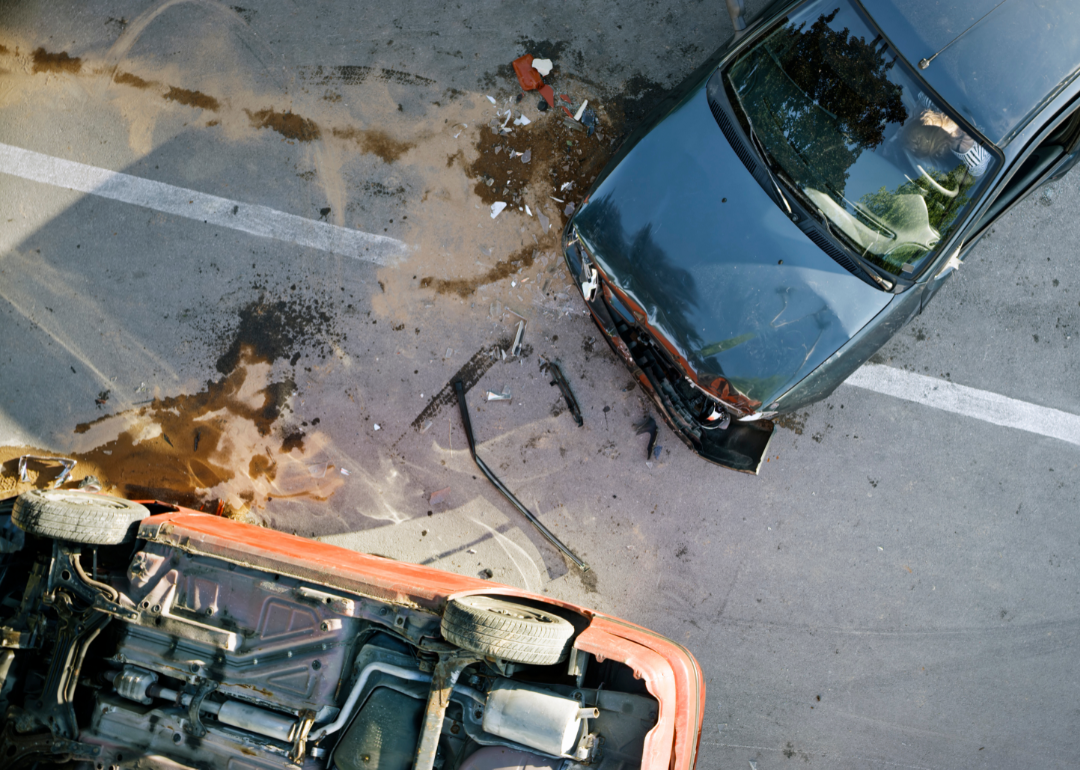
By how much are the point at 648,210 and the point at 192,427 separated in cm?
338

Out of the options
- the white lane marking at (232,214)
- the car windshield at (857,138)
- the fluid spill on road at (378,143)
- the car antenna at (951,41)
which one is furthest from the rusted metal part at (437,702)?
the car antenna at (951,41)

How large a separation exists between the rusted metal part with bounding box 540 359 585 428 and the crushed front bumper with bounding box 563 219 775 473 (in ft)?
1.76

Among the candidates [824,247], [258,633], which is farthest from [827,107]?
[258,633]

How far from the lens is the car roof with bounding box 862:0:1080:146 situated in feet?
10.6

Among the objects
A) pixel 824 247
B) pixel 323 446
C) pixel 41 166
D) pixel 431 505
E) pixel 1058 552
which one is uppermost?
pixel 41 166

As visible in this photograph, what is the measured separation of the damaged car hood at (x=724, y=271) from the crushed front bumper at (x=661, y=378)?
0.71 ft

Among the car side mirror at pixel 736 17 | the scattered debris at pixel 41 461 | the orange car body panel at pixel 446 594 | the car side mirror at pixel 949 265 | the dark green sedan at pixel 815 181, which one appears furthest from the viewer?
the scattered debris at pixel 41 461

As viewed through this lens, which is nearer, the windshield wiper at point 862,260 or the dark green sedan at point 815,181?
the dark green sedan at point 815,181

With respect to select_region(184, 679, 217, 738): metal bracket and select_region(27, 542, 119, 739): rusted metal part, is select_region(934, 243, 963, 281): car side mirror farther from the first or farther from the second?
select_region(27, 542, 119, 739): rusted metal part

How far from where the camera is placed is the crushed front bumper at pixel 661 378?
3.74m

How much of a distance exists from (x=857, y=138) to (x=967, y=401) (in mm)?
2135

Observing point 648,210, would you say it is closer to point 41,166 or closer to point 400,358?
point 400,358

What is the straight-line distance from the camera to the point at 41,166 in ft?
15.0

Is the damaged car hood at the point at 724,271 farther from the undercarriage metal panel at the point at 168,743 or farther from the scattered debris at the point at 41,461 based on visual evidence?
the scattered debris at the point at 41,461
